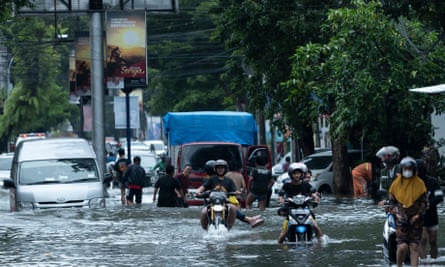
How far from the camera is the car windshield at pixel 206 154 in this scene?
31766 millimetres

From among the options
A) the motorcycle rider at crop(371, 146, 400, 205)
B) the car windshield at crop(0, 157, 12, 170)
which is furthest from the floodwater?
the car windshield at crop(0, 157, 12, 170)

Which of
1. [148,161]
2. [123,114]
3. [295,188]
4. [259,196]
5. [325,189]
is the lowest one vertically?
[325,189]

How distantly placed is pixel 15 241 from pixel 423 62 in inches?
595

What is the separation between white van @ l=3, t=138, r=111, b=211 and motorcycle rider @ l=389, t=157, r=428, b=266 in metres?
12.4

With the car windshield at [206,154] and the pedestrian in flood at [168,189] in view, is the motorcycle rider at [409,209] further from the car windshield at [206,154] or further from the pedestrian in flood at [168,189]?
the car windshield at [206,154]

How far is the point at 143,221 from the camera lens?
24.6 m

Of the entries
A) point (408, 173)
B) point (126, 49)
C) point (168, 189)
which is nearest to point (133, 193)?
point (168, 189)

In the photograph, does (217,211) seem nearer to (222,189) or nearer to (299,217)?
(222,189)

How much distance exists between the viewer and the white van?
82.4ft

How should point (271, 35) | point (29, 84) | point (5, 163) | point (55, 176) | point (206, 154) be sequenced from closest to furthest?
point (55, 176) < point (206, 154) < point (271, 35) < point (5, 163) < point (29, 84)

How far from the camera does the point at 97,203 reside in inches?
1003

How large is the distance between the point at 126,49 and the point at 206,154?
358 inches

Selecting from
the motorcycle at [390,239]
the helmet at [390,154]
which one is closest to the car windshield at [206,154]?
the helmet at [390,154]

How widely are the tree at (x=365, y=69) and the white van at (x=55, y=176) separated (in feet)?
24.2
